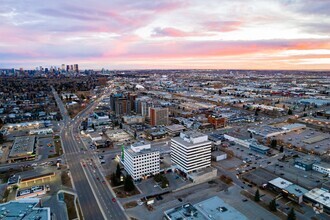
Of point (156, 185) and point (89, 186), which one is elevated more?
point (156, 185)

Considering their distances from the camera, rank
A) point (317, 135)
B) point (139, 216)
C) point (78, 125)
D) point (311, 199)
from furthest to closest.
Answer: point (78, 125), point (317, 135), point (311, 199), point (139, 216)

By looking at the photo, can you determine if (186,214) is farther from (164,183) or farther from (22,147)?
(22,147)

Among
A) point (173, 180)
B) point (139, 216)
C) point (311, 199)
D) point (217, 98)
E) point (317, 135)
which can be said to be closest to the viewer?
point (139, 216)

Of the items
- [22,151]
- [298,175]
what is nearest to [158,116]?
[22,151]

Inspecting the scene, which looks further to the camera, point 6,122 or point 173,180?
point 6,122

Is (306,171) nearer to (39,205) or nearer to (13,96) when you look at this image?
(39,205)

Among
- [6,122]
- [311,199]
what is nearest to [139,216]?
[311,199]
